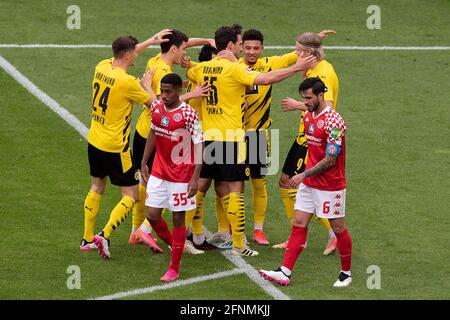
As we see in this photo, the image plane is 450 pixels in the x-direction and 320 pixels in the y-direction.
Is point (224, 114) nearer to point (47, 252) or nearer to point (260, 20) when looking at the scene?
point (47, 252)

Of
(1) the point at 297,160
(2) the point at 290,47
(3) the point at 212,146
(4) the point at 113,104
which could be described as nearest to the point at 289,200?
(1) the point at 297,160

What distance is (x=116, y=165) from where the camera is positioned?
15.6 m

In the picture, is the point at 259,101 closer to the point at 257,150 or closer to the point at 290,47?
the point at 257,150

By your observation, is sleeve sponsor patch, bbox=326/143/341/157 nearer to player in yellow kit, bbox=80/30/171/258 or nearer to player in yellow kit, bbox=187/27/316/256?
player in yellow kit, bbox=187/27/316/256

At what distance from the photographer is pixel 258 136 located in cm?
1628

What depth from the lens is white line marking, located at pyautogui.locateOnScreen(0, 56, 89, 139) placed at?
21.3m

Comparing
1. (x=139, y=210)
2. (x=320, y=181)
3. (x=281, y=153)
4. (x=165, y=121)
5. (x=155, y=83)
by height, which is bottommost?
(x=139, y=210)

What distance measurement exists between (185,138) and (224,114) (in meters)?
1.07

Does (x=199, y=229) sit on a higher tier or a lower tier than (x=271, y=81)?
lower

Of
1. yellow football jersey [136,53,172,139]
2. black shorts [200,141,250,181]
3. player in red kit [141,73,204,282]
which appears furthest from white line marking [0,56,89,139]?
player in red kit [141,73,204,282]

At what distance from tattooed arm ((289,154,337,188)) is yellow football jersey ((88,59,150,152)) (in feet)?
8.04

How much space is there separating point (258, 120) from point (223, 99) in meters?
1.04

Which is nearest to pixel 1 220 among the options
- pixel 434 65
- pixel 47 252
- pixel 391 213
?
pixel 47 252

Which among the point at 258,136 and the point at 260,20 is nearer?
the point at 258,136
